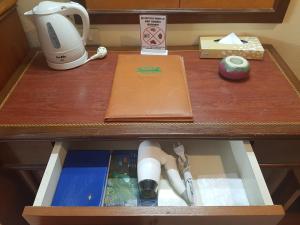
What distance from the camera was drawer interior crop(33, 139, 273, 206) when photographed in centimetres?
69

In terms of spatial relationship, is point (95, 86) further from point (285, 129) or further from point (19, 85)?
point (285, 129)

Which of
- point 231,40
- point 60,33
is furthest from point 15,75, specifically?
point 231,40

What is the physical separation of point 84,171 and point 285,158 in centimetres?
67

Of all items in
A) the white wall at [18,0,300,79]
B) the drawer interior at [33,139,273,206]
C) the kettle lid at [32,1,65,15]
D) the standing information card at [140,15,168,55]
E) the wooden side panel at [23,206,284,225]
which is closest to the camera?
the wooden side panel at [23,206,284,225]

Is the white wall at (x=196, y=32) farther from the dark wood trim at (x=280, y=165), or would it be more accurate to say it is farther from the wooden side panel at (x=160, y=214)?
the wooden side panel at (x=160, y=214)

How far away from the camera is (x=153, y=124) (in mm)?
715

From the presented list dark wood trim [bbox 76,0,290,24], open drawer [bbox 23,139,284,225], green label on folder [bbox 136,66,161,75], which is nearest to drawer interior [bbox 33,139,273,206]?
open drawer [bbox 23,139,284,225]

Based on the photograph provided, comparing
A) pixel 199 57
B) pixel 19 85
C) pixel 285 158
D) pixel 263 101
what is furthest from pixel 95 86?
pixel 285 158

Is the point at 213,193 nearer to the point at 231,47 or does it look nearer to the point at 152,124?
the point at 152,124

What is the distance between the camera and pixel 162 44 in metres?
0.99

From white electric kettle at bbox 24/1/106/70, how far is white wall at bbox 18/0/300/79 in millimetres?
154

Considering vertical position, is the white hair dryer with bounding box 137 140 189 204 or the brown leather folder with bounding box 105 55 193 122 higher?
the brown leather folder with bounding box 105 55 193 122

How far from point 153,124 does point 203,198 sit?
28 cm

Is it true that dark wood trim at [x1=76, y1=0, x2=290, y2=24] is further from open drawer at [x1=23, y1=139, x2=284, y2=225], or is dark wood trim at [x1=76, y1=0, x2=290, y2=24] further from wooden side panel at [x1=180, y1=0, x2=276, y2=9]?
open drawer at [x1=23, y1=139, x2=284, y2=225]
